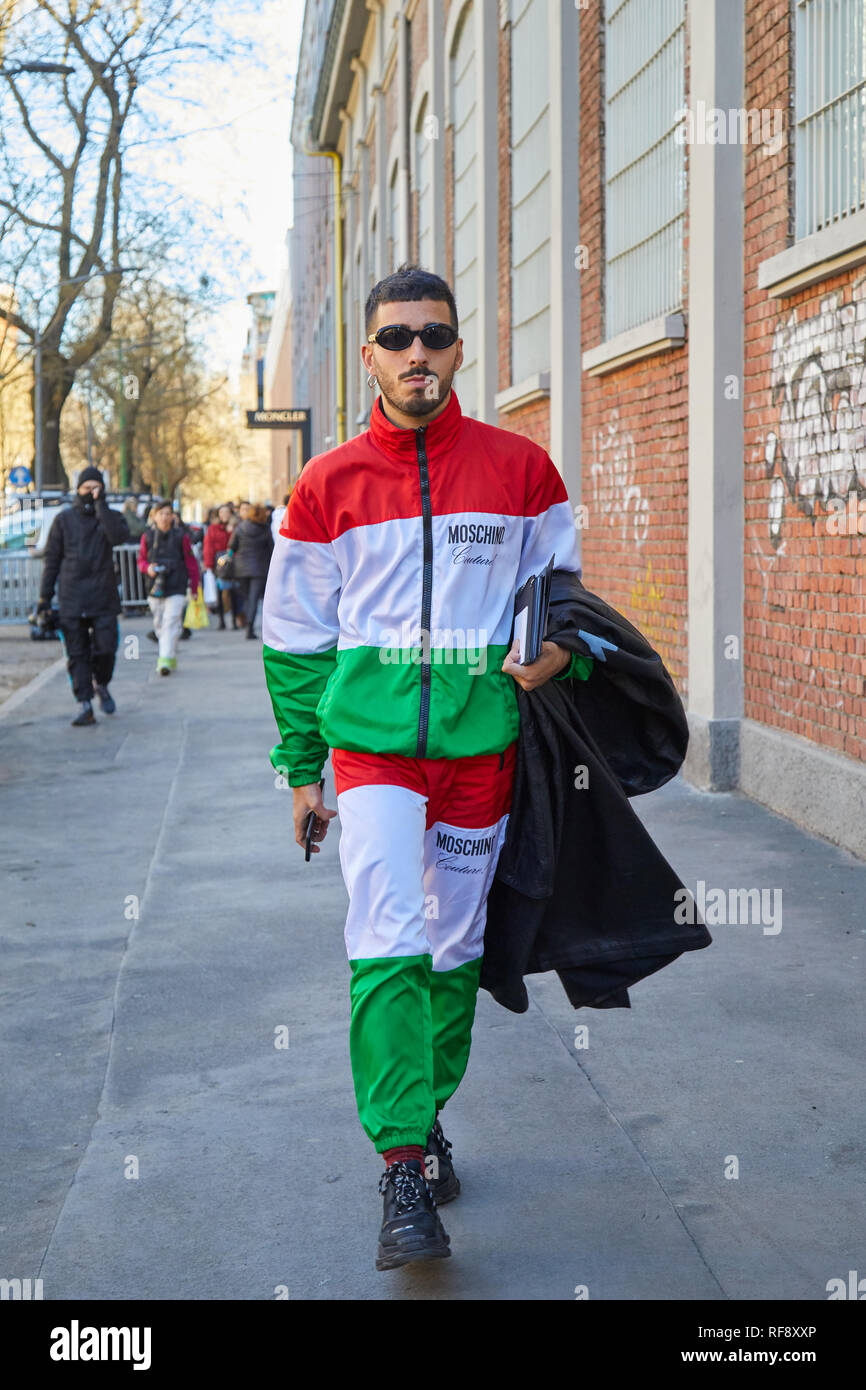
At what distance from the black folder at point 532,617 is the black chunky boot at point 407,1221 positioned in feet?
3.40

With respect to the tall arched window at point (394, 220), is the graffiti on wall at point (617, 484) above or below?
below

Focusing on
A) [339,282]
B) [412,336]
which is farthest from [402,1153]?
[339,282]

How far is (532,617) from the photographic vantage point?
337cm

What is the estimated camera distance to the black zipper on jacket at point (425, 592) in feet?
11.0

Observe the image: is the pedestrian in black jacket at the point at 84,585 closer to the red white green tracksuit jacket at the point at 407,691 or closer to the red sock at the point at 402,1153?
the red white green tracksuit jacket at the point at 407,691

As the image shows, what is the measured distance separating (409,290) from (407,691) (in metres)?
0.83

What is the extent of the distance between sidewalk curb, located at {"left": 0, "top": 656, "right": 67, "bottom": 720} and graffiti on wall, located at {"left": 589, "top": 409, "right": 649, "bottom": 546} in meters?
5.43

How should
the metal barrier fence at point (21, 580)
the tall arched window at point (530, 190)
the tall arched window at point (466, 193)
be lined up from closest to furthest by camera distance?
the tall arched window at point (530, 190), the tall arched window at point (466, 193), the metal barrier fence at point (21, 580)

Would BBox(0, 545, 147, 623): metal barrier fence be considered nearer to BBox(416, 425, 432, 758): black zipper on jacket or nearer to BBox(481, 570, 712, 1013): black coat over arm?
BBox(481, 570, 712, 1013): black coat over arm

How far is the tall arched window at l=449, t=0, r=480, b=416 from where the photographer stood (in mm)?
17503

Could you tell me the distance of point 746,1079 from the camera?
4.44 m

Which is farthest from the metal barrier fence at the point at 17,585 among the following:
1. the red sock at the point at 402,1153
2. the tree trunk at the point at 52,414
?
the red sock at the point at 402,1153

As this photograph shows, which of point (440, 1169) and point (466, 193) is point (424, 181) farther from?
point (440, 1169)
